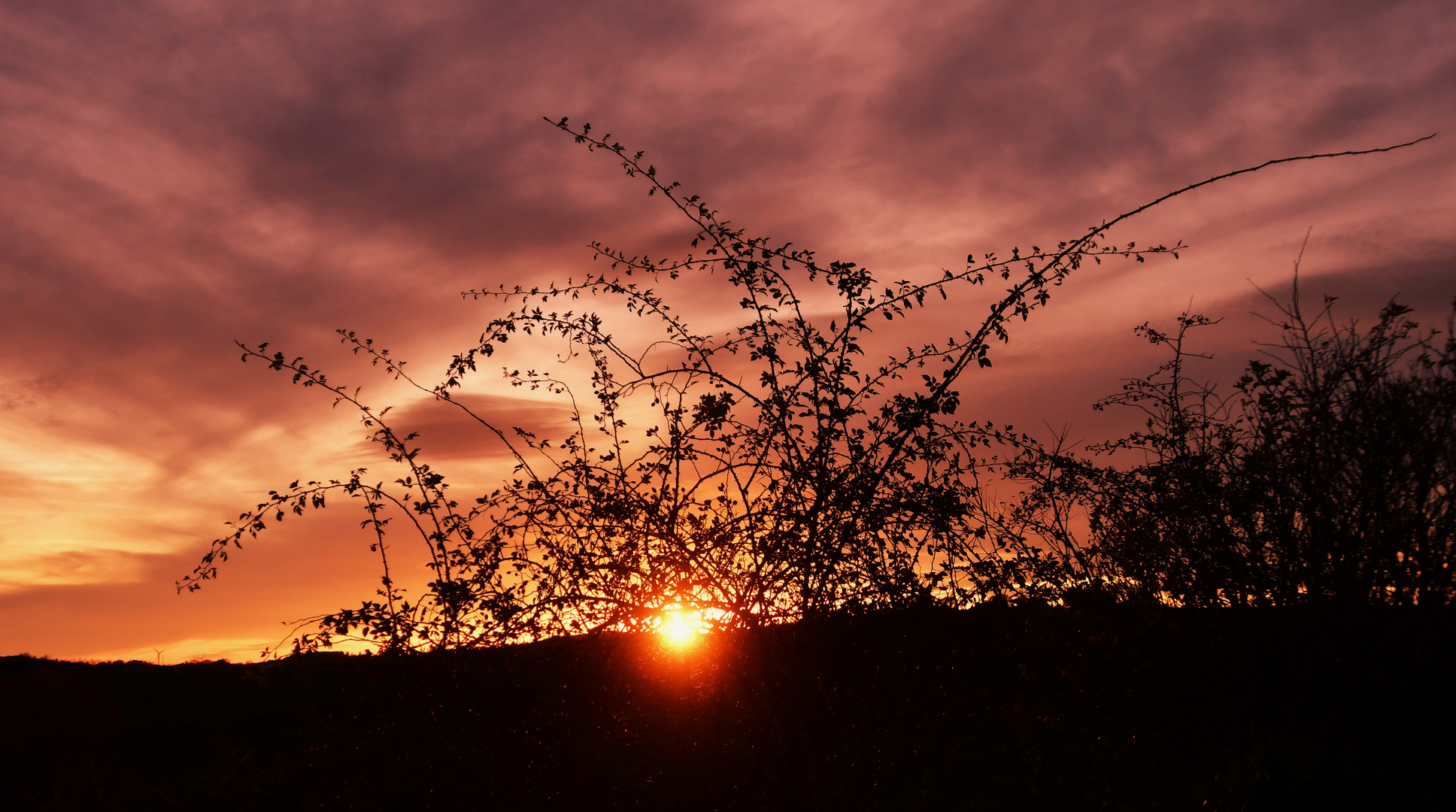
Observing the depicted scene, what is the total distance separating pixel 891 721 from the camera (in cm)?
417

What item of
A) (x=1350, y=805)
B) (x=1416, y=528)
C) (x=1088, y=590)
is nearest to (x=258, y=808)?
(x=1088, y=590)

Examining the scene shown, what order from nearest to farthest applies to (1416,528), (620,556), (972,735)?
(620,556) → (972,735) → (1416,528)

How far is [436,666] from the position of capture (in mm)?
4023

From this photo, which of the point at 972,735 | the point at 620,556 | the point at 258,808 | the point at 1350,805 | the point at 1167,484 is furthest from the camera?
the point at 1167,484

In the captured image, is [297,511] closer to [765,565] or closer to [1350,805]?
[765,565]

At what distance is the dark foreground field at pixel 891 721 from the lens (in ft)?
12.6

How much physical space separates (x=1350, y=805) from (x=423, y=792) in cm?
560

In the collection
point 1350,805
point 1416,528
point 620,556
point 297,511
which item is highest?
point 297,511

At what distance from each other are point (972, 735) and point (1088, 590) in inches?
75.7

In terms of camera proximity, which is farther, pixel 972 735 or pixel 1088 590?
pixel 1088 590

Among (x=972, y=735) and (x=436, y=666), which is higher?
(x=436, y=666)

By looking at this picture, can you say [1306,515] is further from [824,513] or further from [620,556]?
[620,556]

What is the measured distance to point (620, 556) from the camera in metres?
4.26

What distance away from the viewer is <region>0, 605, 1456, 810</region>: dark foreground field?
3.83 metres
